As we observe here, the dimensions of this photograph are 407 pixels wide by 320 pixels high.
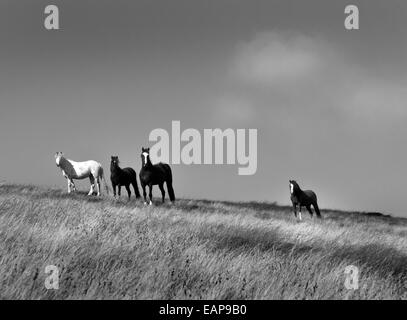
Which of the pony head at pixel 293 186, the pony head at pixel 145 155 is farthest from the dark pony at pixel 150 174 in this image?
the pony head at pixel 293 186

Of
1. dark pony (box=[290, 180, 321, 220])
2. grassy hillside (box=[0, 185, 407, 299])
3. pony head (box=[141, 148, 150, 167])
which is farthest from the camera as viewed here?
dark pony (box=[290, 180, 321, 220])

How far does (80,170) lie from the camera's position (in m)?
23.5

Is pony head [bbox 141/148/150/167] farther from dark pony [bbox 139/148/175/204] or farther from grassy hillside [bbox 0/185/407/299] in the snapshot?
grassy hillside [bbox 0/185/407/299]

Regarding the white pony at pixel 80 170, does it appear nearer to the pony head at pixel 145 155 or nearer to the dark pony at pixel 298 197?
the pony head at pixel 145 155

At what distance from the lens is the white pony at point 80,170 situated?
23.1 m

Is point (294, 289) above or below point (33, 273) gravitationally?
below

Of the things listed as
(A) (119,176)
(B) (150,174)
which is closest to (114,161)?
(A) (119,176)

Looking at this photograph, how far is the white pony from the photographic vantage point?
75.8 feet

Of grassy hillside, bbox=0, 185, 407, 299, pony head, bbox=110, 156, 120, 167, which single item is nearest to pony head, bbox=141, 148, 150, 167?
pony head, bbox=110, 156, 120, 167

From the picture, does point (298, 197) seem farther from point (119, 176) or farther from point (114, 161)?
point (114, 161)
